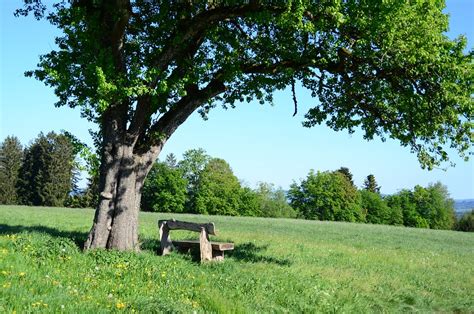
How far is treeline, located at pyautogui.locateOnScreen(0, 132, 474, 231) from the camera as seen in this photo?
8750cm

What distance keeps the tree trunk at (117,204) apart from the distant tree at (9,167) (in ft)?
260

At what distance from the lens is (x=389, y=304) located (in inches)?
460

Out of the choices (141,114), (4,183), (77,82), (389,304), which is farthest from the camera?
(4,183)

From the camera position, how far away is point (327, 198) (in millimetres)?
103125

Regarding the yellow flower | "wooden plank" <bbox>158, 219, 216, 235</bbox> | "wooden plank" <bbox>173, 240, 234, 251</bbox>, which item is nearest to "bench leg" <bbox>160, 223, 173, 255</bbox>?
"wooden plank" <bbox>158, 219, 216, 235</bbox>

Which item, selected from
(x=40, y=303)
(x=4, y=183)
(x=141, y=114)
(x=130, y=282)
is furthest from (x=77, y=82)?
(x=4, y=183)

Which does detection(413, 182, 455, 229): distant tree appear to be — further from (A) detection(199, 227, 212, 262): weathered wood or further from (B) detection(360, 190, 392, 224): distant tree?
(A) detection(199, 227, 212, 262): weathered wood

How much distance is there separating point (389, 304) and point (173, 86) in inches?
319

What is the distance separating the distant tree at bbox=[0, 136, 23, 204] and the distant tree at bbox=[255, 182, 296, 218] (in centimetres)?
5131

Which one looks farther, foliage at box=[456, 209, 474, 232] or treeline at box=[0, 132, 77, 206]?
foliage at box=[456, 209, 474, 232]

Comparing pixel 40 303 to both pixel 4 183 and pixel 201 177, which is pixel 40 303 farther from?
pixel 201 177

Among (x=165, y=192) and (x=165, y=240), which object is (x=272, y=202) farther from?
(x=165, y=240)

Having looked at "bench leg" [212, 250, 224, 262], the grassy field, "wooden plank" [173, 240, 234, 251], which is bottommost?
the grassy field

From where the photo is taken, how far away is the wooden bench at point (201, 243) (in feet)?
45.0
